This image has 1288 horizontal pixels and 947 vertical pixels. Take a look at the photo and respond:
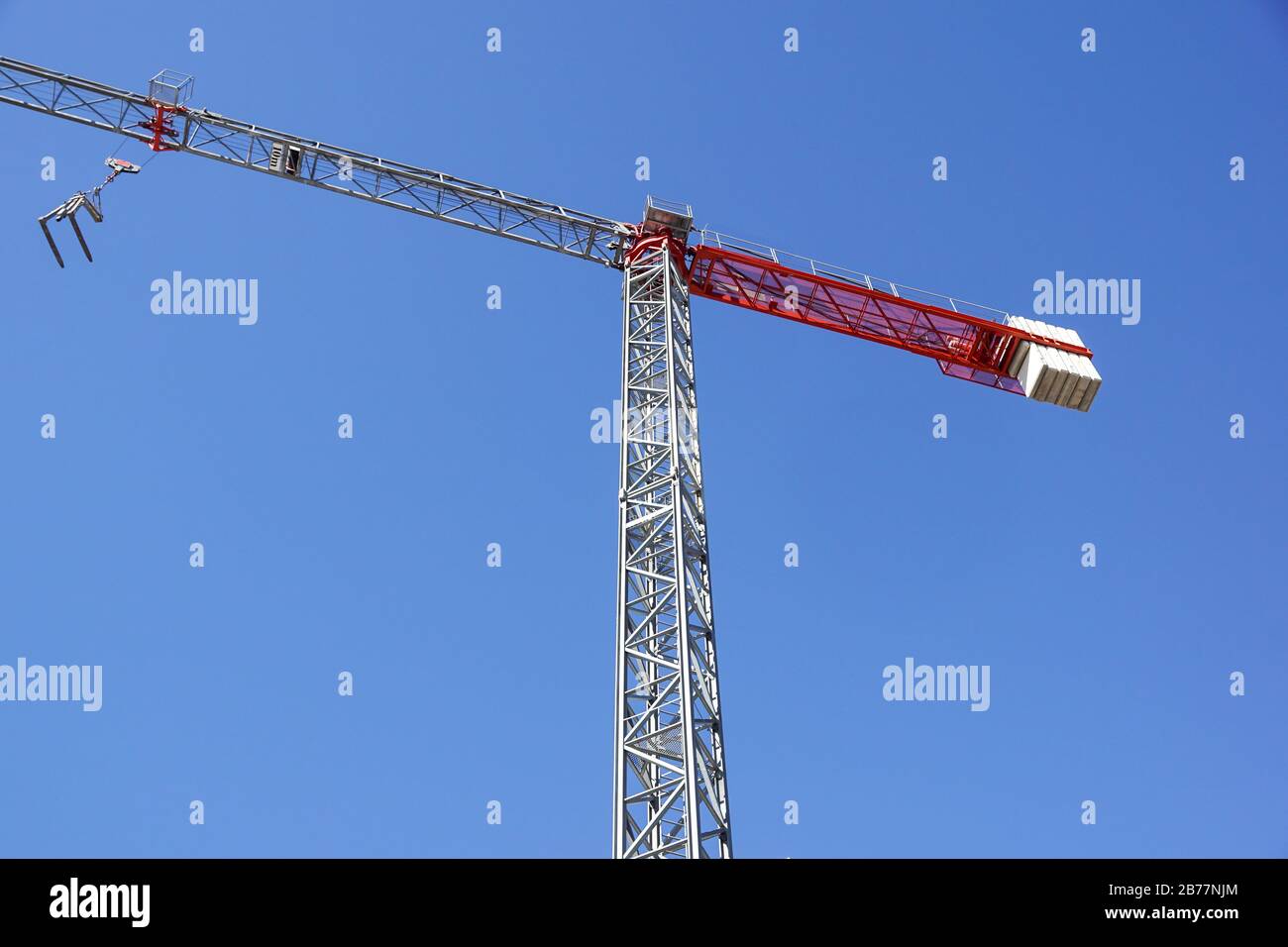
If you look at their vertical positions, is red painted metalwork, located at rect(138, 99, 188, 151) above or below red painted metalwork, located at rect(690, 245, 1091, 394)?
above

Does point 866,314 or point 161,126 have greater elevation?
point 161,126

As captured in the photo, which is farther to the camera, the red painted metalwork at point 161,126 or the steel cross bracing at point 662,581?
the red painted metalwork at point 161,126

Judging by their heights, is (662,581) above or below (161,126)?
below

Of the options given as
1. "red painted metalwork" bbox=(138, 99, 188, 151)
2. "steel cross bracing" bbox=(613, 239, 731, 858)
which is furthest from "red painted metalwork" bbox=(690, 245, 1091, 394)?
"red painted metalwork" bbox=(138, 99, 188, 151)

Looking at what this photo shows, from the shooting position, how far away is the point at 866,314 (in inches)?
1350

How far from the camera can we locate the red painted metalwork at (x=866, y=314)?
109 ft

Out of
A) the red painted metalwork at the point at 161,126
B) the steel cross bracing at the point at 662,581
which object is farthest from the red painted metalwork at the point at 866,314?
the red painted metalwork at the point at 161,126

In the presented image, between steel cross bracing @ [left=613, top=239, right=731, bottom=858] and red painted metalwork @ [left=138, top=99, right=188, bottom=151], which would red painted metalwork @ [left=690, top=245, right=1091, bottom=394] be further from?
red painted metalwork @ [left=138, top=99, right=188, bottom=151]

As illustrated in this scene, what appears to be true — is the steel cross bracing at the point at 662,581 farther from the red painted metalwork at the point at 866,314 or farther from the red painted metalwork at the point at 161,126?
the red painted metalwork at the point at 161,126

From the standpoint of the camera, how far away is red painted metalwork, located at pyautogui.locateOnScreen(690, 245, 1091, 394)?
33.3 meters

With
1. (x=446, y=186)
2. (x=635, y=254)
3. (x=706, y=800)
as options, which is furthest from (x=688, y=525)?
(x=446, y=186)
